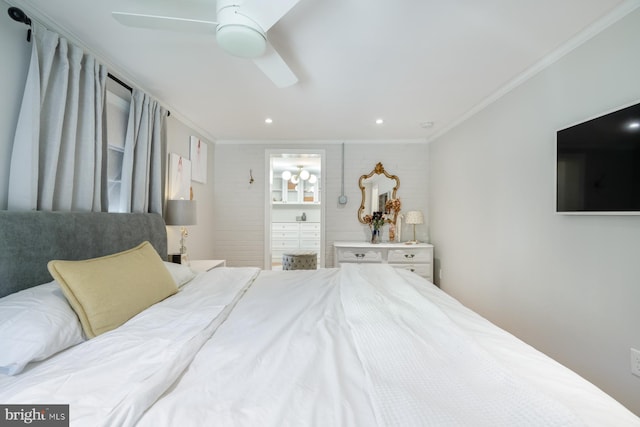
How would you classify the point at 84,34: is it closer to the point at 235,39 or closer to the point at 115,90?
the point at 115,90

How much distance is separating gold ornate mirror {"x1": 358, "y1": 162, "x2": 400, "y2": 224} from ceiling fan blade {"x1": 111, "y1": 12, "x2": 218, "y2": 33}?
3.14 m

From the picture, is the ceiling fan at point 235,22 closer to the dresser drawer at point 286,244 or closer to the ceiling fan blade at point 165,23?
the ceiling fan blade at point 165,23

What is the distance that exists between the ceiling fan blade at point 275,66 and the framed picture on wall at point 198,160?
1962 mm

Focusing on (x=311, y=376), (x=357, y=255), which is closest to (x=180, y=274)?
(x=311, y=376)

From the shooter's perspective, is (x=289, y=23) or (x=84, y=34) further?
(x=84, y=34)

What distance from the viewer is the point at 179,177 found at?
3.14 meters

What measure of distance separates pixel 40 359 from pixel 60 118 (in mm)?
1392

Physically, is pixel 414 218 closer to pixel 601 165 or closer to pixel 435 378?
pixel 601 165

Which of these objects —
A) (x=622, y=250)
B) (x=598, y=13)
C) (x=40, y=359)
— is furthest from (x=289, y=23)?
(x=622, y=250)

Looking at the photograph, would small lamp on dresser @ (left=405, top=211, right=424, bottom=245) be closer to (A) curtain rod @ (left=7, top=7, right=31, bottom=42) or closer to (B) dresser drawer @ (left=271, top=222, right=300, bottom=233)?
(B) dresser drawer @ (left=271, top=222, right=300, bottom=233)

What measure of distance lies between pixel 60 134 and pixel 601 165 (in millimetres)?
3192

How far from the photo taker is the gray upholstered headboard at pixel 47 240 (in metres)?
1.27

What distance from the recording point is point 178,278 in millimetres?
1927

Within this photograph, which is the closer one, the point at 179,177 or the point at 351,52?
the point at 351,52
